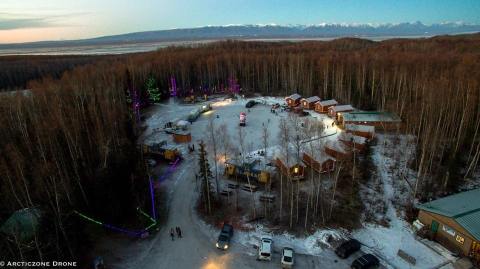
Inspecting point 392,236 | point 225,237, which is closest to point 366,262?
point 392,236

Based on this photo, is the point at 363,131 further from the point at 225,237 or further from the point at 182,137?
the point at 225,237

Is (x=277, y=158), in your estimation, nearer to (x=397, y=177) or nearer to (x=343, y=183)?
(x=343, y=183)

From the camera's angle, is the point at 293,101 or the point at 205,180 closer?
the point at 205,180

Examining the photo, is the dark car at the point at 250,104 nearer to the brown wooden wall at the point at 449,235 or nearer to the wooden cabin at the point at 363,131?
the wooden cabin at the point at 363,131

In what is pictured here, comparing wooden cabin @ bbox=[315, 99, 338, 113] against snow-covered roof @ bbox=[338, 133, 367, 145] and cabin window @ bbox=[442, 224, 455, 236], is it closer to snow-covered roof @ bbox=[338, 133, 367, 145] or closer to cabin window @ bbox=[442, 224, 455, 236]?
snow-covered roof @ bbox=[338, 133, 367, 145]

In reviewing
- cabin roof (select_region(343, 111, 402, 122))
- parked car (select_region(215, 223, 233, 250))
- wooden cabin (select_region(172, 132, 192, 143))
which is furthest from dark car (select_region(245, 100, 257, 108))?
parked car (select_region(215, 223, 233, 250))

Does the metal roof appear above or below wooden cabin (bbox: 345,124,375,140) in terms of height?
below

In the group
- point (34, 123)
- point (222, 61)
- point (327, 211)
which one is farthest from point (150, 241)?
point (222, 61)
